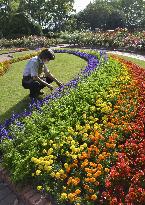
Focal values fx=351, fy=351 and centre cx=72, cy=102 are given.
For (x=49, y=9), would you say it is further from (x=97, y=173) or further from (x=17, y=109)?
(x=97, y=173)

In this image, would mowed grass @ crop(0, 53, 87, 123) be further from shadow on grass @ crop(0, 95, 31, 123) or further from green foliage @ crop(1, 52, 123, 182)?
green foliage @ crop(1, 52, 123, 182)

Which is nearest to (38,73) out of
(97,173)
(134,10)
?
(97,173)

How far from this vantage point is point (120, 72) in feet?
34.2

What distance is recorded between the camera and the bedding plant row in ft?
14.7

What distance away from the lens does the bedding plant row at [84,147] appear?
449 cm

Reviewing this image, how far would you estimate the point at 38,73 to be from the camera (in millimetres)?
8469

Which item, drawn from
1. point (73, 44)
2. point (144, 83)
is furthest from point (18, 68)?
point (73, 44)

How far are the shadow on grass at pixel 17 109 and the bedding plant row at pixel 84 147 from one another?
83 cm

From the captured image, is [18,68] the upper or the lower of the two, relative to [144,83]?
lower

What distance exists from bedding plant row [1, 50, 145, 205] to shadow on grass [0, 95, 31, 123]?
828mm

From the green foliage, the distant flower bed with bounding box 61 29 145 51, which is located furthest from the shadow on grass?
the distant flower bed with bounding box 61 29 145 51

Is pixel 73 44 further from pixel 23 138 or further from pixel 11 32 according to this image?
pixel 23 138

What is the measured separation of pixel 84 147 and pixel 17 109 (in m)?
3.25

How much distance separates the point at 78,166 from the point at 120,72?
5.68 meters
